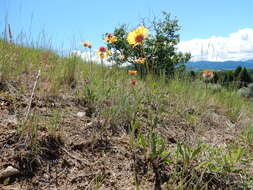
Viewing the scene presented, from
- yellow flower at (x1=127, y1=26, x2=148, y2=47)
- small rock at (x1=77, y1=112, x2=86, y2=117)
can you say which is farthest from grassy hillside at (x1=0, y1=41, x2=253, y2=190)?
yellow flower at (x1=127, y1=26, x2=148, y2=47)

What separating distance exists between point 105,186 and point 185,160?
47 cm

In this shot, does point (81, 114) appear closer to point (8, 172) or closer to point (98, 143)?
point (98, 143)

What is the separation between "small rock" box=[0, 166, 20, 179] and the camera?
1052 millimetres

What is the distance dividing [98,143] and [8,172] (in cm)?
51

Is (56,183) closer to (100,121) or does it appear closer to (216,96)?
(100,121)

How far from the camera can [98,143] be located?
4.59 ft

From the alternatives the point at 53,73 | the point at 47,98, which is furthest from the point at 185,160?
the point at 53,73

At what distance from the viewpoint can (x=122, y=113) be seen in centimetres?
169

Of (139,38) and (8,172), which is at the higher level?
(139,38)

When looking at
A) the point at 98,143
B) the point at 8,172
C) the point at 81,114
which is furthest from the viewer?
the point at 81,114

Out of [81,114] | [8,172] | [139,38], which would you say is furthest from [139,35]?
[8,172]

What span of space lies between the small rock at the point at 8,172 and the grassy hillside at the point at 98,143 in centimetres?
1

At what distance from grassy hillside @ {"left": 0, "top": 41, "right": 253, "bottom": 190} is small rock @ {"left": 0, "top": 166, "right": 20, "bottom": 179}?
0.05 ft

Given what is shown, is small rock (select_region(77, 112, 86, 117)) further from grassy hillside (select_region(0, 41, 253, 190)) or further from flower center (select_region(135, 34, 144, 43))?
flower center (select_region(135, 34, 144, 43))
